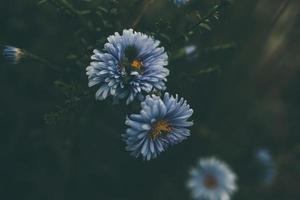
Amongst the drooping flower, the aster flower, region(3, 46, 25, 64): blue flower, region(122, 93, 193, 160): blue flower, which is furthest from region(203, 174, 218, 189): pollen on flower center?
region(3, 46, 25, 64): blue flower

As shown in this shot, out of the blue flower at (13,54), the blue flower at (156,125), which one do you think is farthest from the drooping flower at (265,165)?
the blue flower at (13,54)

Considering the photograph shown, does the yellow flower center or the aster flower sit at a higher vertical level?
the aster flower

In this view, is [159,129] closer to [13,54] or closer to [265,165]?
[13,54]

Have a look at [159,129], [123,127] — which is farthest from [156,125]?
[123,127]

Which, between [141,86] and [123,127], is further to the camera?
[123,127]

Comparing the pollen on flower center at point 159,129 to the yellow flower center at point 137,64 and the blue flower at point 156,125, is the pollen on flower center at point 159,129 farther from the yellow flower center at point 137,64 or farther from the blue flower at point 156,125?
the yellow flower center at point 137,64

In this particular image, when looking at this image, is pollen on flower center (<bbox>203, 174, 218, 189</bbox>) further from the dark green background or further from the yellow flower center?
the yellow flower center
